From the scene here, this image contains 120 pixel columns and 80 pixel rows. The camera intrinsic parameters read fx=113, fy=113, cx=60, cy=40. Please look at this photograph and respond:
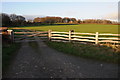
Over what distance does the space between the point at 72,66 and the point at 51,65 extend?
99cm

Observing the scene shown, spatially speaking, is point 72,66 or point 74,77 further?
point 72,66

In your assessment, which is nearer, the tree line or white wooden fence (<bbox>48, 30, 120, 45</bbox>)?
white wooden fence (<bbox>48, 30, 120, 45</bbox>)

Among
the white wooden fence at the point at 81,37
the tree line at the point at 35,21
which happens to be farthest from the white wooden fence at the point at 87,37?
the tree line at the point at 35,21

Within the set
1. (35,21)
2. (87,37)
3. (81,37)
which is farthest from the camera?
(35,21)

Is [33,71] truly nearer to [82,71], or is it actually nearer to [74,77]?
[74,77]

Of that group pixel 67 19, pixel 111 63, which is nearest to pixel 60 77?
pixel 111 63

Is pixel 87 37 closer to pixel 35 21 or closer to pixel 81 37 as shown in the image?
pixel 81 37

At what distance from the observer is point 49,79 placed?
13.2 feet

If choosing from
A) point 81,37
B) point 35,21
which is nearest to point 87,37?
point 81,37

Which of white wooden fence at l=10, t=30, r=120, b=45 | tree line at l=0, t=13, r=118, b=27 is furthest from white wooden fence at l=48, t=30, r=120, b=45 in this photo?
tree line at l=0, t=13, r=118, b=27

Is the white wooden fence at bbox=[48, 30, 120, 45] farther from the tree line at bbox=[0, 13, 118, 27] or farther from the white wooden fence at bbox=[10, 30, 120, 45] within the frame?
the tree line at bbox=[0, 13, 118, 27]

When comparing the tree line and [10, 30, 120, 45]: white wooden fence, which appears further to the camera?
the tree line

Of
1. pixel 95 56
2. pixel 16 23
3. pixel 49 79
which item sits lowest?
pixel 49 79

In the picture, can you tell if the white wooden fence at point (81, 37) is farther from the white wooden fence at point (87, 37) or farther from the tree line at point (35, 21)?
the tree line at point (35, 21)
